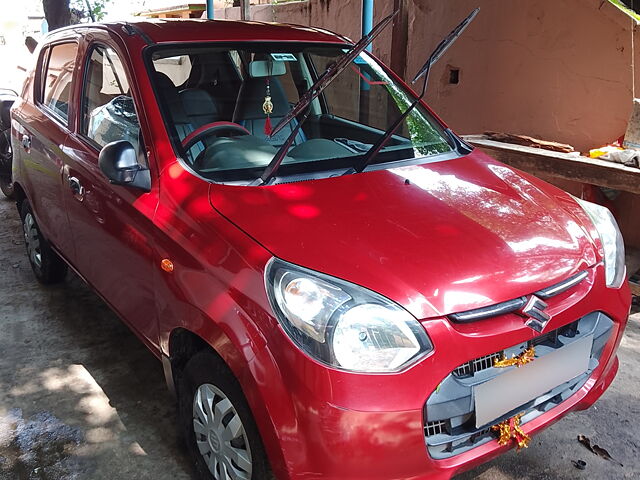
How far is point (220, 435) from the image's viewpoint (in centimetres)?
201

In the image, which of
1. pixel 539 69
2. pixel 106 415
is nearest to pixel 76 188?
pixel 106 415

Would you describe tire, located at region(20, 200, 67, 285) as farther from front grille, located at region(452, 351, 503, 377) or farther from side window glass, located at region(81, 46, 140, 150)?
front grille, located at region(452, 351, 503, 377)

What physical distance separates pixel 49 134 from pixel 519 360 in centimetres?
283

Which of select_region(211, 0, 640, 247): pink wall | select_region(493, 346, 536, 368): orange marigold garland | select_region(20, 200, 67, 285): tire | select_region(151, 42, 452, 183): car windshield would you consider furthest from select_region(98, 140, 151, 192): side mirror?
select_region(211, 0, 640, 247): pink wall

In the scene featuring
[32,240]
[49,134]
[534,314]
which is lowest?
[32,240]

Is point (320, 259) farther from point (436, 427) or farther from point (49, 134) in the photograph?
point (49, 134)

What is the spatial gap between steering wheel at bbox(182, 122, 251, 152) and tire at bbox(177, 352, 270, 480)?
0.91 metres

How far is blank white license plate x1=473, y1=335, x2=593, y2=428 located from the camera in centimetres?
176

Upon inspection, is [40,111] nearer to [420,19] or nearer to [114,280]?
[114,280]

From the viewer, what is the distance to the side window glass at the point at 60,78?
10.6ft

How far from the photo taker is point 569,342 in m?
1.96

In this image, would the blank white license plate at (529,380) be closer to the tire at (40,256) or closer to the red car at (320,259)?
the red car at (320,259)

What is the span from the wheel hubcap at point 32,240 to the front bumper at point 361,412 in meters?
2.98

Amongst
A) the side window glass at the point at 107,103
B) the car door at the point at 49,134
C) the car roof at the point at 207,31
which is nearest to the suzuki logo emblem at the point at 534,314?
the side window glass at the point at 107,103
